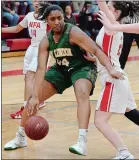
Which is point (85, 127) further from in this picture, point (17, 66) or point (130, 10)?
point (17, 66)

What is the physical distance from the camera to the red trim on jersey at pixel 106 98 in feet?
16.8

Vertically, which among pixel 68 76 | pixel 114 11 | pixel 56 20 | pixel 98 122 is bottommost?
pixel 98 122

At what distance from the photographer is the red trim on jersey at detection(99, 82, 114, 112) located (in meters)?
5.11

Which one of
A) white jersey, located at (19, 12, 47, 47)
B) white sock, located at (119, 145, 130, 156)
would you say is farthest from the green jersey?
white jersey, located at (19, 12, 47, 47)

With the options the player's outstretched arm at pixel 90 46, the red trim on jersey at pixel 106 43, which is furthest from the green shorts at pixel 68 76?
the red trim on jersey at pixel 106 43

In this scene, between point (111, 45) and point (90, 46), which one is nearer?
point (111, 45)

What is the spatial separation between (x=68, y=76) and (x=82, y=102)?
1.47ft

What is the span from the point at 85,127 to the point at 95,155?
0.33m

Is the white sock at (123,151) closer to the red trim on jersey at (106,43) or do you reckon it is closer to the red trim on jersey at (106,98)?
the red trim on jersey at (106,98)

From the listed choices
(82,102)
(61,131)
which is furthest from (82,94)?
(61,131)

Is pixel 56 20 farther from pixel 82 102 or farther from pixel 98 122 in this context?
pixel 98 122

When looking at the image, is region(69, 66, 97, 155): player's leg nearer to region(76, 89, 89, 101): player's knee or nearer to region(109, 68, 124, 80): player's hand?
region(76, 89, 89, 101): player's knee

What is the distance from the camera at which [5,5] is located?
50.3ft

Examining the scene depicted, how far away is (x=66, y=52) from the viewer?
5527 millimetres
